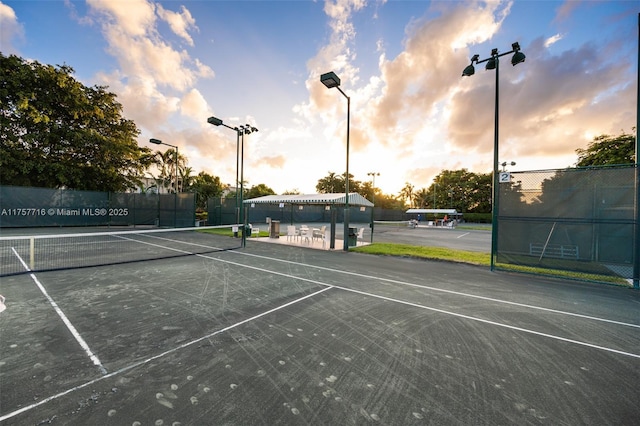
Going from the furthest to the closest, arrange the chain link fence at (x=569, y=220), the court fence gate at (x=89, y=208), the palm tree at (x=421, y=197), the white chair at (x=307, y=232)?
1. the palm tree at (x=421, y=197)
2. the court fence gate at (x=89, y=208)
3. the white chair at (x=307, y=232)
4. the chain link fence at (x=569, y=220)

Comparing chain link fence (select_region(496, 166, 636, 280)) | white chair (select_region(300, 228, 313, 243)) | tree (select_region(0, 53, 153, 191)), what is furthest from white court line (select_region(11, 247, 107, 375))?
tree (select_region(0, 53, 153, 191))

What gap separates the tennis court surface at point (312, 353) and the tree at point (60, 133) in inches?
962

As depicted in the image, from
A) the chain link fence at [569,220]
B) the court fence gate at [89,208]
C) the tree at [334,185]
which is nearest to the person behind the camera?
the chain link fence at [569,220]

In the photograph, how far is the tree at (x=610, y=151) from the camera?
89.7 feet

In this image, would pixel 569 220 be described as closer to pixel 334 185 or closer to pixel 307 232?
pixel 307 232

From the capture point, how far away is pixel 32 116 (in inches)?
860

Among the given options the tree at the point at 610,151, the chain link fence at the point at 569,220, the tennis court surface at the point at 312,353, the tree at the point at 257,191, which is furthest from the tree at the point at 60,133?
the tree at the point at 610,151

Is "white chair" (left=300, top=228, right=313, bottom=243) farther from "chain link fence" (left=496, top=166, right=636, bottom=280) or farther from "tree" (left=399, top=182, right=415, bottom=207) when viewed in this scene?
"tree" (left=399, top=182, right=415, bottom=207)

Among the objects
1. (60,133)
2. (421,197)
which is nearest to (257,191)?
(60,133)

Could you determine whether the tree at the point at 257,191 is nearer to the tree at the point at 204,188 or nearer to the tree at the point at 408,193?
the tree at the point at 204,188

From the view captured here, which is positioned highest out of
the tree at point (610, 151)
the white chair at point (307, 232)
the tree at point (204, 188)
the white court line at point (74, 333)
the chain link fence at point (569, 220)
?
the tree at point (610, 151)

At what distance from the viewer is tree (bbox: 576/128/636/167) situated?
89.7ft

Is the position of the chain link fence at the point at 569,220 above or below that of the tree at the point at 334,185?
below

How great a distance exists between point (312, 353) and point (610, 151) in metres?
41.6
